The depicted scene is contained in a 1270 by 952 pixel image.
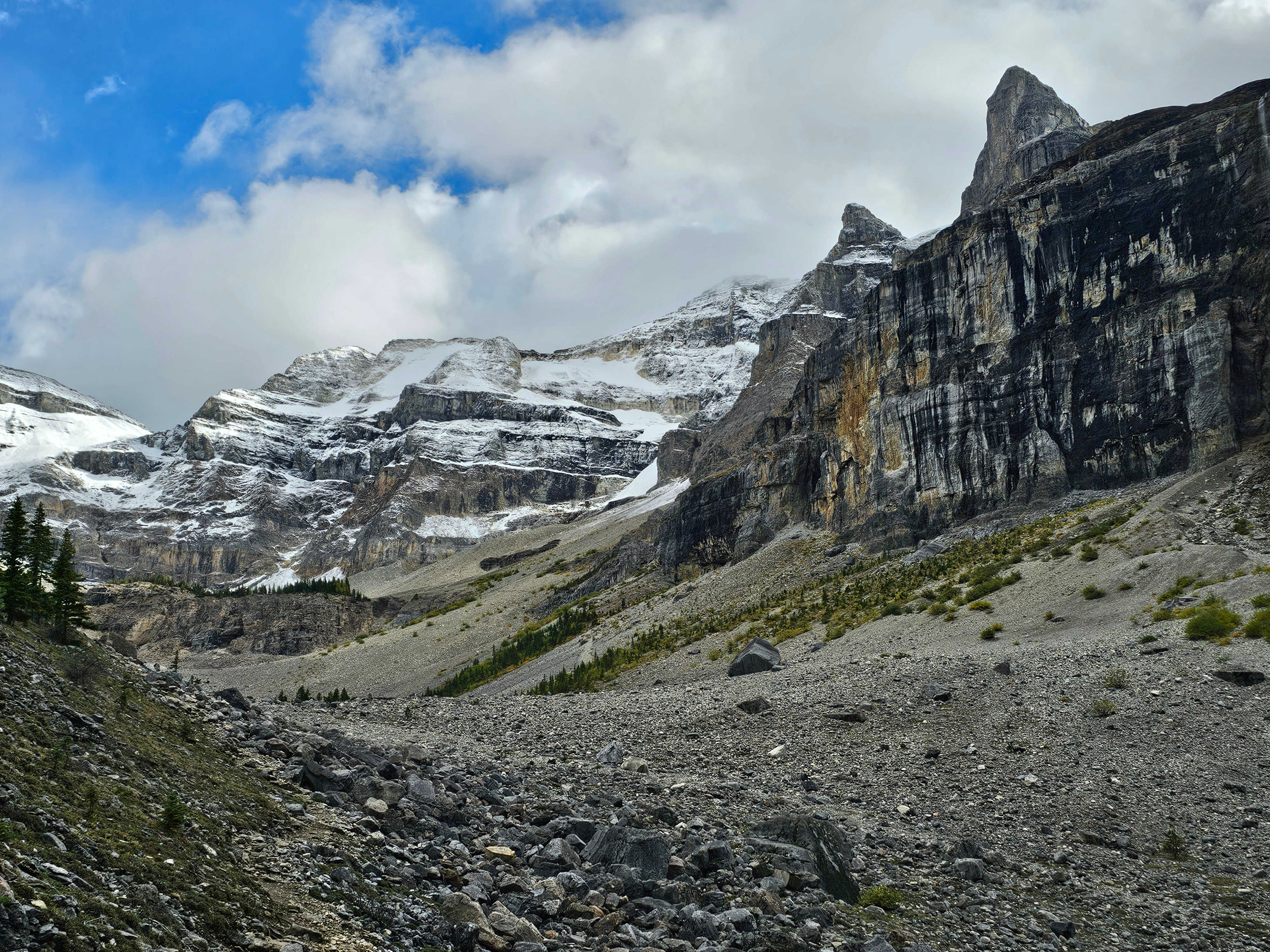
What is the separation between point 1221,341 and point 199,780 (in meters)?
69.1

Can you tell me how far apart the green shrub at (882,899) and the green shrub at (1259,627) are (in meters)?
19.2

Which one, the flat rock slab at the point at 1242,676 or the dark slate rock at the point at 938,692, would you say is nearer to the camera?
the flat rock slab at the point at 1242,676

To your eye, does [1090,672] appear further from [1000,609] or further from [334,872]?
[334,872]

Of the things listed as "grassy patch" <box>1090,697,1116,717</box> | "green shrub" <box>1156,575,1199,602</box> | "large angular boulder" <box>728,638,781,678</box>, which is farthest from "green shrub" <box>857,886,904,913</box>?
"green shrub" <box>1156,575,1199,602</box>

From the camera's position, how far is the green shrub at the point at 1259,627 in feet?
87.8

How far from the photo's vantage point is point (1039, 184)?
81438 millimetres

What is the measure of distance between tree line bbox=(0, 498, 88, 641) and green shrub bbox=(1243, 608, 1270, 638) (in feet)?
109

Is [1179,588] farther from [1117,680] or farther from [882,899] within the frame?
[882,899]

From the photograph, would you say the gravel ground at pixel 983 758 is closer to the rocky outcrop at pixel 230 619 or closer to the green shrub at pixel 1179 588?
the green shrub at pixel 1179 588

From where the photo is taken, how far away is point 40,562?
82.4 ft

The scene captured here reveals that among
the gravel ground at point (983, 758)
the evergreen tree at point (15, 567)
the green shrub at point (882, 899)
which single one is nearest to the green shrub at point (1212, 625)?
the gravel ground at point (983, 758)

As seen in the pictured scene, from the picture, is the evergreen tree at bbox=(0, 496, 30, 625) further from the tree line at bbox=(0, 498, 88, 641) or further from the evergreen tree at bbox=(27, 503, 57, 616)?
the evergreen tree at bbox=(27, 503, 57, 616)

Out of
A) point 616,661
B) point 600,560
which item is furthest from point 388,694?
point 600,560

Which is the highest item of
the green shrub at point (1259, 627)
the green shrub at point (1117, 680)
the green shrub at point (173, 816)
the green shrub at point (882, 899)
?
the green shrub at point (1259, 627)
